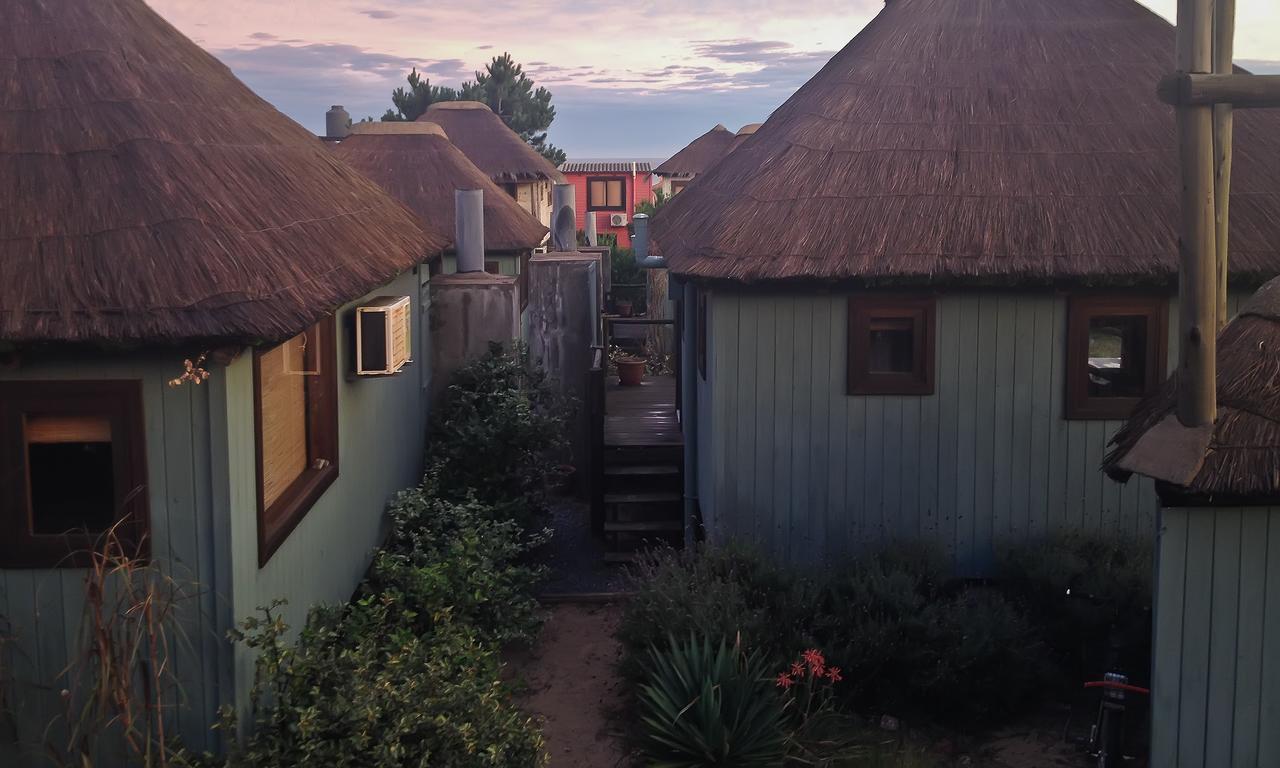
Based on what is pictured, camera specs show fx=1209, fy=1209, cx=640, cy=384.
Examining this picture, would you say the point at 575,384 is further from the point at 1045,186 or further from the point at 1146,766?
the point at 1146,766

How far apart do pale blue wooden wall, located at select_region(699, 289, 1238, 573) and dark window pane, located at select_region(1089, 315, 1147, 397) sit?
240 mm

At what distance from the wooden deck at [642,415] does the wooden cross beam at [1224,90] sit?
720 centimetres

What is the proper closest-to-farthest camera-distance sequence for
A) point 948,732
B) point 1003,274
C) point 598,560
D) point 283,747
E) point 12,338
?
point 12,338 < point 283,747 < point 948,732 < point 1003,274 < point 598,560

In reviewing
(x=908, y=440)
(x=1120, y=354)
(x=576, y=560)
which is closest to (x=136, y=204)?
(x=908, y=440)

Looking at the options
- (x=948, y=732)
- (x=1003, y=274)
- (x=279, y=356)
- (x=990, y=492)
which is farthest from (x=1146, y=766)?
(x=279, y=356)

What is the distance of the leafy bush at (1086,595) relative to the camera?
773 centimetres

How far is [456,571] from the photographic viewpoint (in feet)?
27.7

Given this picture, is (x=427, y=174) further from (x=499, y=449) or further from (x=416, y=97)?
(x=416, y=97)

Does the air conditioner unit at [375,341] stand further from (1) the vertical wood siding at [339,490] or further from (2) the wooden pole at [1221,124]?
(2) the wooden pole at [1221,124]

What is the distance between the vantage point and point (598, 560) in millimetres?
11422

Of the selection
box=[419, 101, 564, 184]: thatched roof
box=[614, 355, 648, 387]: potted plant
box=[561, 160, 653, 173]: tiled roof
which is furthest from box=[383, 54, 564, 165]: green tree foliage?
box=[614, 355, 648, 387]: potted plant

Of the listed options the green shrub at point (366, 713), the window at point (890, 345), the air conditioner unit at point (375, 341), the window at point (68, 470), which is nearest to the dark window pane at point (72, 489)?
the window at point (68, 470)

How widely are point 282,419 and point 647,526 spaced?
16.9 ft

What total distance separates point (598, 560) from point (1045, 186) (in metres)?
5.24
